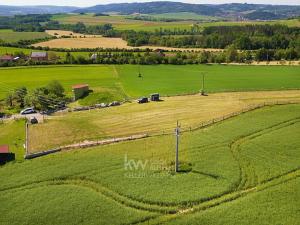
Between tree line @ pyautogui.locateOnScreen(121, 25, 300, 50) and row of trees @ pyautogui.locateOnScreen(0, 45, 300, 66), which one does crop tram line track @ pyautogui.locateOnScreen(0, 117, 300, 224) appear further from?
tree line @ pyautogui.locateOnScreen(121, 25, 300, 50)

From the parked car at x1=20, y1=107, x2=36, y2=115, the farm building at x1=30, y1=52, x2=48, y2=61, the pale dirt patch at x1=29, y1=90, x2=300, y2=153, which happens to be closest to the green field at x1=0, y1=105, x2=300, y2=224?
the pale dirt patch at x1=29, y1=90, x2=300, y2=153

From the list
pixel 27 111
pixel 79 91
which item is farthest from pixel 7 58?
pixel 27 111

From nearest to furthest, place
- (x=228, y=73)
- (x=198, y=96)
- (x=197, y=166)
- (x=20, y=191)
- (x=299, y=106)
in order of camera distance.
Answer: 1. (x=20, y=191)
2. (x=197, y=166)
3. (x=299, y=106)
4. (x=198, y=96)
5. (x=228, y=73)

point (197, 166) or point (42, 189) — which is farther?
point (197, 166)

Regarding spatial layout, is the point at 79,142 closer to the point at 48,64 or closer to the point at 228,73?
the point at 228,73

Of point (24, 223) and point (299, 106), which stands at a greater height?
point (299, 106)

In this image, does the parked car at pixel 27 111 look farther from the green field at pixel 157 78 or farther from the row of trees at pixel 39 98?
the green field at pixel 157 78

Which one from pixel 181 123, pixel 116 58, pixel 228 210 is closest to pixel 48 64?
pixel 116 58
